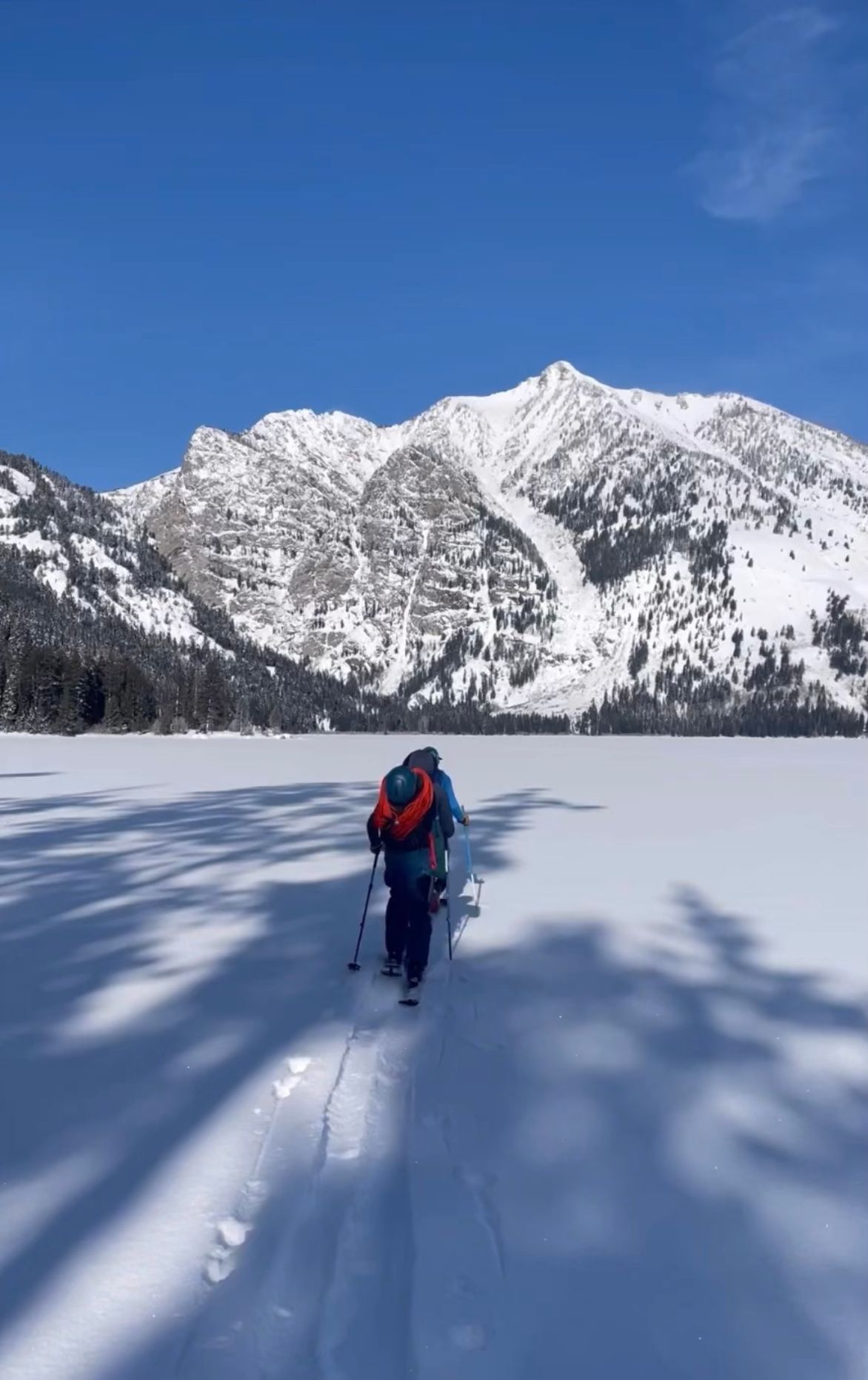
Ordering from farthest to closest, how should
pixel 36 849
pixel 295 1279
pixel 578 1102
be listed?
pixel 36 849 < pixel 578 1102 < pixel 295 1279

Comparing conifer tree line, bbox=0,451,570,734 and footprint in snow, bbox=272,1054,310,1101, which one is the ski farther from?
conifer tree line, bbox=0,451,570,734

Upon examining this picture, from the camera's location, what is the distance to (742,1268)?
399 centimetres

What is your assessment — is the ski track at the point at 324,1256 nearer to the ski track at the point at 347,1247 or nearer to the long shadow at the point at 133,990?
the ski track at the point at 347,1247

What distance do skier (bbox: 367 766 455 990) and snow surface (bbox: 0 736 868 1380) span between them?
452mm

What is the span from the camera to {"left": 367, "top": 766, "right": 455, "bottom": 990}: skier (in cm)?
817

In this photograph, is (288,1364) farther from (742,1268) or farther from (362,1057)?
(362,1057)

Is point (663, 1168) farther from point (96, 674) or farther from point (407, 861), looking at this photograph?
point (96, 674)

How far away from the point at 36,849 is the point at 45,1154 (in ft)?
38.3

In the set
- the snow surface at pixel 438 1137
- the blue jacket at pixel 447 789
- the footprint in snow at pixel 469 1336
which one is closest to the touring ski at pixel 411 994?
the snow surface at pixel 438 1137

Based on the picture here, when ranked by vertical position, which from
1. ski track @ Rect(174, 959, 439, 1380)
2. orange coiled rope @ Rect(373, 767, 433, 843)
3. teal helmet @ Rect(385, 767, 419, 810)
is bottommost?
ski track @ Rect(174, 959, 439, 1380)

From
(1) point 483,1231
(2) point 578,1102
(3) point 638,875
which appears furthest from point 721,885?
(1) point 483,1231

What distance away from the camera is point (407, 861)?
8.32 meters

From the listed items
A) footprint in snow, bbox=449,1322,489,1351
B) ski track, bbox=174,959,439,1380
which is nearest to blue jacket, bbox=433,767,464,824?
ski track, bbox=174,959,439,1380

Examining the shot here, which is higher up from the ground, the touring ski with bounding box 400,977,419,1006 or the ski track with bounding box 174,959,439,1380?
the ski track with bounding box 174,959,439,1380
